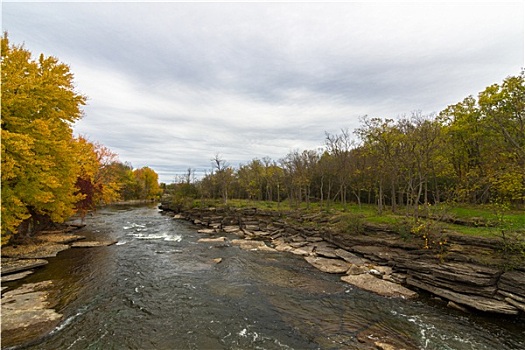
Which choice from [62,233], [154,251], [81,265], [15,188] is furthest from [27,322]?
[62,233]

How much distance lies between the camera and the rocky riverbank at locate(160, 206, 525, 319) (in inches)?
453

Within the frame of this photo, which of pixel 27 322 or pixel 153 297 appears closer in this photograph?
pixel 27 322

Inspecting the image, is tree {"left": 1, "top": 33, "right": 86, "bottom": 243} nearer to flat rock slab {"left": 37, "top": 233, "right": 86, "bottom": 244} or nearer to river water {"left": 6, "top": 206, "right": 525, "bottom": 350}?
flat rock slab {"left": 37, "top": 233, "right": 86, "bottom": 244}

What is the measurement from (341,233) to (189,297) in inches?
604

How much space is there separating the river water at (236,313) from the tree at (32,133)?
4.73 m

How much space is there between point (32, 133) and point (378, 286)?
2351 cm

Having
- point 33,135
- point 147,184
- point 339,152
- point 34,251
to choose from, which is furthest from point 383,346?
point 147,184

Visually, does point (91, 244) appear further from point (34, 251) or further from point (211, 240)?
point (211, 240)

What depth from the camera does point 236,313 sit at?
1085cm

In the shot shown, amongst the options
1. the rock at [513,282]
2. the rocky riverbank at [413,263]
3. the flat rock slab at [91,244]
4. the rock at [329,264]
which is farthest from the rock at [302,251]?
the flat rock slab at [91,244]

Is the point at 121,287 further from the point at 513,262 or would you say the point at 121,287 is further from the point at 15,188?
the point at 513,262

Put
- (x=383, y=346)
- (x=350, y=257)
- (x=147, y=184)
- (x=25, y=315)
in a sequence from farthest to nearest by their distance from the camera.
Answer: (x=147, y=184) → (x=350, y=257) → (x=25, y=315) → (x=383, y=346)

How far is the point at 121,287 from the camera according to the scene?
43.4ft

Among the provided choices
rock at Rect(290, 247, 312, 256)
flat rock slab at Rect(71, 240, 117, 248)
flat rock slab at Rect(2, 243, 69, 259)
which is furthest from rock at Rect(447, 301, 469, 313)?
flat rock slab at Rect(71, 240, 117, 248)
